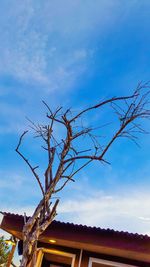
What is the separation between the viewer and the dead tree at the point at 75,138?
13.5 ft

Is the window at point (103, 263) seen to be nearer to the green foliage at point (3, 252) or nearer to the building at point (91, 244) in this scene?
the building at point (91, 244)

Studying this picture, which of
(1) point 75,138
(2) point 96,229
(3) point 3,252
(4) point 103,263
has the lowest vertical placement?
(4) point 103,263

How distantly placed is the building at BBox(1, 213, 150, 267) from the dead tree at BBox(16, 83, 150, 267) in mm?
2264

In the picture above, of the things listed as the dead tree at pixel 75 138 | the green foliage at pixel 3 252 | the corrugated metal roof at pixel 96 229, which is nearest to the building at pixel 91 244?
the corrugated metal roof at pixel 96 229

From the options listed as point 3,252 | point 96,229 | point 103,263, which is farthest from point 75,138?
point 3,252

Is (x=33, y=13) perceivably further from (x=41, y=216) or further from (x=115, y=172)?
(x=115, y=172)

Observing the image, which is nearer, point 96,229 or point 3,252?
point 96,229

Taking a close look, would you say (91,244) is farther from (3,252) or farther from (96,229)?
(3,252)

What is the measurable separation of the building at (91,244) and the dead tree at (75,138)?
2.26 m

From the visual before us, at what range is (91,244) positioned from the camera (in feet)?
19.5

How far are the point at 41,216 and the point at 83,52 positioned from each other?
222 inches

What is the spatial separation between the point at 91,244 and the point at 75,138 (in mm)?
2838

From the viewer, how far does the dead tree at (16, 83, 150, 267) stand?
4.12m

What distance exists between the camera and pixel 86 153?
15.6ft
